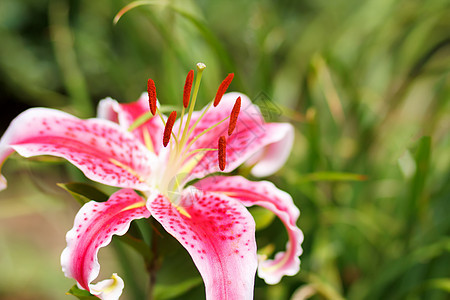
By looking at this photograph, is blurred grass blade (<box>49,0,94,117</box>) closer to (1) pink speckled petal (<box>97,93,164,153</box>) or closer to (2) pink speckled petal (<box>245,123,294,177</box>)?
(1) pink speckled petal (<box>97,93,164,153</box>)

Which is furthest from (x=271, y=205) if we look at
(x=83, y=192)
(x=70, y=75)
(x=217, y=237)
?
(x=70, y=75)

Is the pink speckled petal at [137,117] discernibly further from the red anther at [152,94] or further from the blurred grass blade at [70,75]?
the blurred grass blade at [70,75]

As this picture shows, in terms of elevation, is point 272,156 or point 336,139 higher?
point 272,156

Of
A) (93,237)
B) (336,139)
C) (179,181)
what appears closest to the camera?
(93,237)

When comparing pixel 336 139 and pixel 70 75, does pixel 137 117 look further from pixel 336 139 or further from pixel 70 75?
pixel 336 139

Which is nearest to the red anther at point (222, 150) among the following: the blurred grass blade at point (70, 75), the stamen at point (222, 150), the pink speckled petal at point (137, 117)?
the stamen at point (222, 150)

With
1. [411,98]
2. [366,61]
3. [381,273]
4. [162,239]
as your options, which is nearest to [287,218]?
[162,239]
